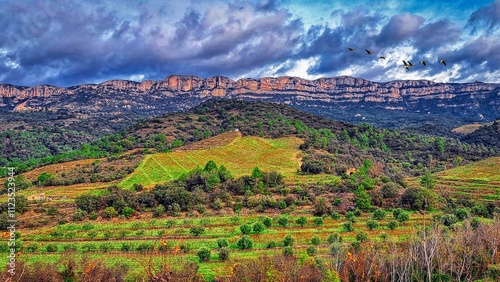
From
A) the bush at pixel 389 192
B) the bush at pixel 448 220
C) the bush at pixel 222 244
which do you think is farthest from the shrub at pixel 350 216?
the bush at pixel 222 244

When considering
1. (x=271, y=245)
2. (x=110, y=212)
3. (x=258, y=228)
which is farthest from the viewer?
(x=110, y=212)

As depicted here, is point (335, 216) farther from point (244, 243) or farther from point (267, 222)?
point (244, 243)

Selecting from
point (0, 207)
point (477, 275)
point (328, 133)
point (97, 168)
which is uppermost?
point (328, 133)

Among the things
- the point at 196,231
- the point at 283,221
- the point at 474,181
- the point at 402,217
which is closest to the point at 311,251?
the point at 283,221

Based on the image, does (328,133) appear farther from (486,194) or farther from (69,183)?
(69,183)

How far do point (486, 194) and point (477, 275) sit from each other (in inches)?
1835

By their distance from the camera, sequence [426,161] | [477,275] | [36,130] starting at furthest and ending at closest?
[36,130] → [426,161] → [477,275]

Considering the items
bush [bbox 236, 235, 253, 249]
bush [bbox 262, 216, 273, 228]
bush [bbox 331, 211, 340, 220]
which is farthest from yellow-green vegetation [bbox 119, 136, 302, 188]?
bush [bbox 236, 235, 253, 249]

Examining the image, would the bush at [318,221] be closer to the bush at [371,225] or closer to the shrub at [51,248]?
the bush at [371,225]

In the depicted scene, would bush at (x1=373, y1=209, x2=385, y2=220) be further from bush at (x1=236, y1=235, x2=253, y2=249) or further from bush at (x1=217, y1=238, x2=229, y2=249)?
bush at (x1=217, y1=238, x2=229, y2=249)

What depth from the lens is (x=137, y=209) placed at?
6069cm

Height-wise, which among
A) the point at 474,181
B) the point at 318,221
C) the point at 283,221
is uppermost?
the point at 474,181

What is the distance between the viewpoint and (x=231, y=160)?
95.3m

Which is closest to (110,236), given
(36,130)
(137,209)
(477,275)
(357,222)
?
(137,209)
